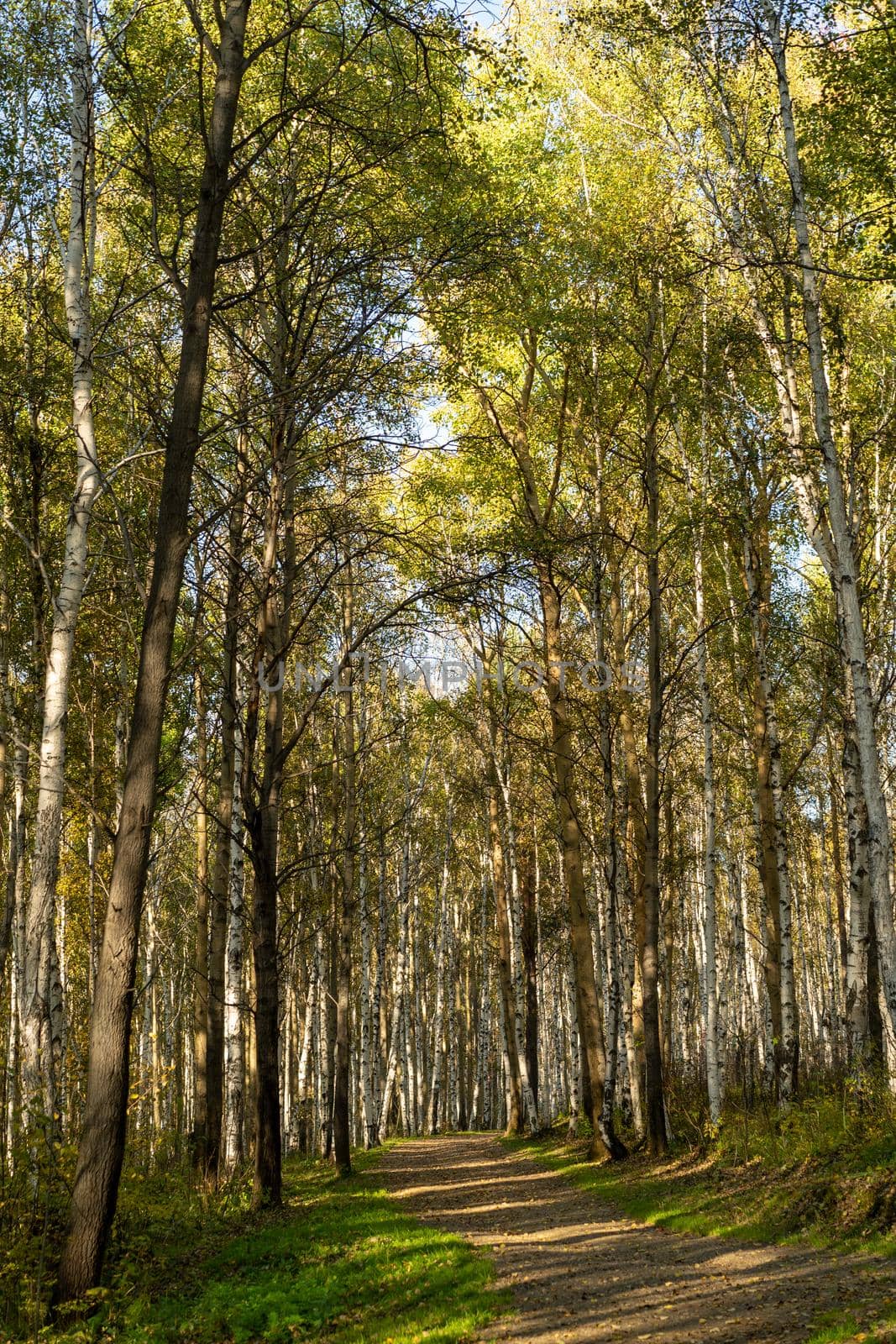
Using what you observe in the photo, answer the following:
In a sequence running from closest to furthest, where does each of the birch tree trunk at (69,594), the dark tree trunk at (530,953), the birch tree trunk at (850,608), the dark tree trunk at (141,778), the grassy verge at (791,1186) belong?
the dark tree trunk at (141,778)
the grassy verge at (791,1186)
the birch tree trunk at (69,594)
the birch tree trunk at (850,608)
the dark tree trunk at (530,953)

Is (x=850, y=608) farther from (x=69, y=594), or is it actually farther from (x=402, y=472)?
(x=402, y=472)

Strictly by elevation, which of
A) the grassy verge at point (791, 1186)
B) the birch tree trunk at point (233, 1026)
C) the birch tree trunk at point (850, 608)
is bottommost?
the grassy verge at point (791, 1186)

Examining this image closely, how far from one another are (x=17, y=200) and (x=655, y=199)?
34.3 ft

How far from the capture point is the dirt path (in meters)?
6.15

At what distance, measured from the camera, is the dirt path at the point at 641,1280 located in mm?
6148

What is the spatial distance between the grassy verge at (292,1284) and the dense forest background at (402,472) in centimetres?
76

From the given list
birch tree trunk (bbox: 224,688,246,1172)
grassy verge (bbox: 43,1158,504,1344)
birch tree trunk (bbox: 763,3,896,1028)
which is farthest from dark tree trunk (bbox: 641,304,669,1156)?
birch tree trunk (bbox: 224,688,246,1172)

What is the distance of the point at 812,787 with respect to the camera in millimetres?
32875

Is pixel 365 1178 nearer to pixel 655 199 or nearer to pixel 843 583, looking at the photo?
pixel 843 583

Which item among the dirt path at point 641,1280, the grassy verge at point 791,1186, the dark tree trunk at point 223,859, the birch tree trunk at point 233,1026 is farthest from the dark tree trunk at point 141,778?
the birch tree trunk at point 233,1026

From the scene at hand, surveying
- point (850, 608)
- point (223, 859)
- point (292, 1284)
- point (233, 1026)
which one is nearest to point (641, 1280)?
point (292, 1284)

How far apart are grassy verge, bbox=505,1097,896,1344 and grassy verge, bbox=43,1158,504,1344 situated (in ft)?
8.21

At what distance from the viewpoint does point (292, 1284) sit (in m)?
7.50

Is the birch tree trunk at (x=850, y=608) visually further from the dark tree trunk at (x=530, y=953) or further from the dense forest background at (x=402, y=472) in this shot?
the dark tree trunk at (x=530, y=953)
